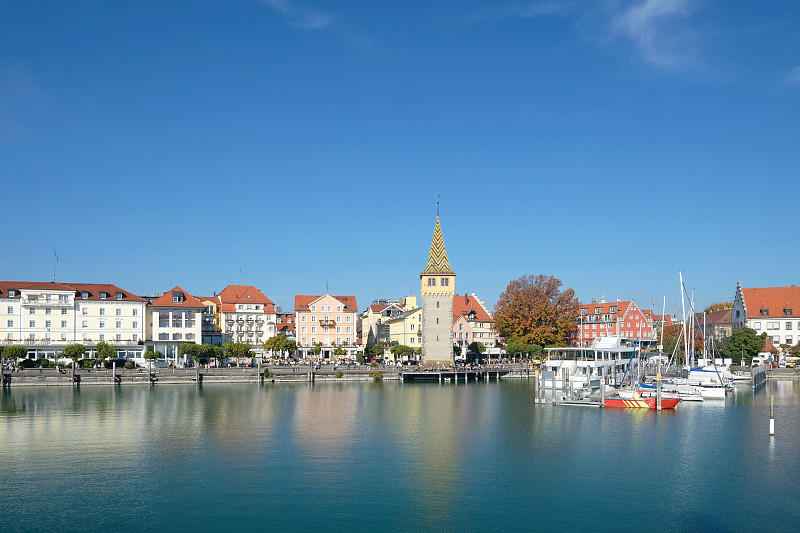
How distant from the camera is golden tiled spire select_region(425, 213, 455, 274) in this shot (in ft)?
310

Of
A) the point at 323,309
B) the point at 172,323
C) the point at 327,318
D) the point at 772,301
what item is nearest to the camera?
the point at 172,323

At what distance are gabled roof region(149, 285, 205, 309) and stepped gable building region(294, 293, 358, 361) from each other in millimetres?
14543

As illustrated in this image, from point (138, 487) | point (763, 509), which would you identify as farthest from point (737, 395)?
point (138, 487)

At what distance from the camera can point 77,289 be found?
86062 mm

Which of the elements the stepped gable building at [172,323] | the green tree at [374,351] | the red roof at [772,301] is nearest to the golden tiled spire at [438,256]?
the green tree at [374,351]

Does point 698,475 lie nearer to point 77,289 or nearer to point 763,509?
point 763,509

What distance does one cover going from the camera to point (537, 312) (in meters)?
91.5

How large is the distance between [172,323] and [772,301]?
8156cm

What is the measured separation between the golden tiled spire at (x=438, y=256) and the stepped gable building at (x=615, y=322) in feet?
99.1

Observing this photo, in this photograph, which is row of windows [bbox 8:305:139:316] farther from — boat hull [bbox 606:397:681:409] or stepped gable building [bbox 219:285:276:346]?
boat hull [bbox 606:397:681:409]

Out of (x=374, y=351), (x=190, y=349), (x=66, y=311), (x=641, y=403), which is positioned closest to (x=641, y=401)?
(x=641, y=403)

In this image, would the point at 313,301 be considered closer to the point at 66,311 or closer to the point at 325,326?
the point at 325,326

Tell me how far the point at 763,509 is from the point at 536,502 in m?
7.84

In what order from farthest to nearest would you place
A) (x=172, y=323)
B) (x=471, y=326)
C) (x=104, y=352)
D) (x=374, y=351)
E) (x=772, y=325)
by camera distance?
1. (x=471, y=326)
2. (x=772, y=325)
3. (x=374, y=351)
4. (x=172, y=323)
5. (x=104, y=352)
